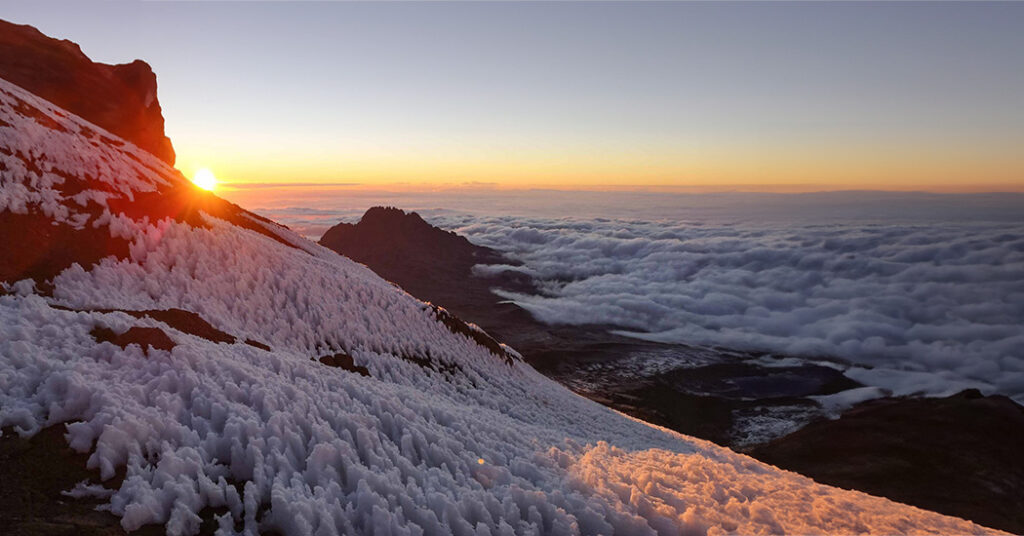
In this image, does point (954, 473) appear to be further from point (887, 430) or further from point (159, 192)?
point (159, 192)

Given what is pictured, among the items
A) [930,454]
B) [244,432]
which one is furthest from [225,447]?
[930,454]

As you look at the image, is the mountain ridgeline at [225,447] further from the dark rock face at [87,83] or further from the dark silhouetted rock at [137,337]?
the dark rock face at [87,83]

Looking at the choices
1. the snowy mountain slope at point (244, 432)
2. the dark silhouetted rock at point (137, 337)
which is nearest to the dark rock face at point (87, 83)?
the snowy mountain slope at point (244, 432)

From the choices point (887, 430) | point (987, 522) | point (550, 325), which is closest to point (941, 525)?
point (987, 522)

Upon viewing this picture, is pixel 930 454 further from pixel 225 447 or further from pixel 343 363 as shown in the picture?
pixel 225 447

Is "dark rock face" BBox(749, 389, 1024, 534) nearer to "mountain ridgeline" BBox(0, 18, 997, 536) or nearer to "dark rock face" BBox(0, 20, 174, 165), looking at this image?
"mountain ridgeline" BBox(0, 18, 997, 536)
